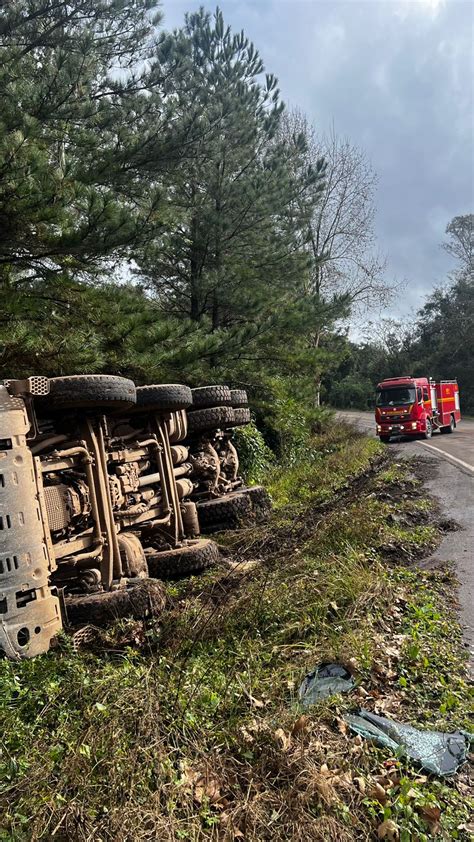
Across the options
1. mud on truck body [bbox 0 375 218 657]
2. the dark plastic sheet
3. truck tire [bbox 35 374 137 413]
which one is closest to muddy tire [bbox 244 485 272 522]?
mud on truck body [bbox 0 375 218 657]

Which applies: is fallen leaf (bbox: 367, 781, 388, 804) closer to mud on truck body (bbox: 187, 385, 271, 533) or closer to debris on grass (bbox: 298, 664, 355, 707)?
debris on grass (bbox: 298, 664, 355, 707)

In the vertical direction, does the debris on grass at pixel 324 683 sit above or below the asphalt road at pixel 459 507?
above

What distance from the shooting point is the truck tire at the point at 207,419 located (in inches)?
317

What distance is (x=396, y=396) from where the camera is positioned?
24750mm

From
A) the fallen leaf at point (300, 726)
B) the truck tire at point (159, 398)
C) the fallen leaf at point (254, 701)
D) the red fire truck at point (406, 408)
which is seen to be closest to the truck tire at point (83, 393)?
the truck tire at point (159, 398)

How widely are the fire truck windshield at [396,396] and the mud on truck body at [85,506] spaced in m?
18.7

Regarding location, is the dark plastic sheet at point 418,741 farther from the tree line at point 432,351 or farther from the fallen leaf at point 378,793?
the tree line at point 432,351

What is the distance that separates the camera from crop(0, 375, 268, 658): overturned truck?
3629 mm

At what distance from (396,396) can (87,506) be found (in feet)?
70.0

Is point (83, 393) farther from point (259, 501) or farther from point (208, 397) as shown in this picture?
point (259, 501)

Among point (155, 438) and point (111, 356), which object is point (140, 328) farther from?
point (155, 438)

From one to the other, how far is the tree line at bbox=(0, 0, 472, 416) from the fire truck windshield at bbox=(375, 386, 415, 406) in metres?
10.0

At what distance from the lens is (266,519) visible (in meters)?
8.84

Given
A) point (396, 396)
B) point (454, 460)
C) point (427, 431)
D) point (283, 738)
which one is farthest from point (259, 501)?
point (427, 431)
